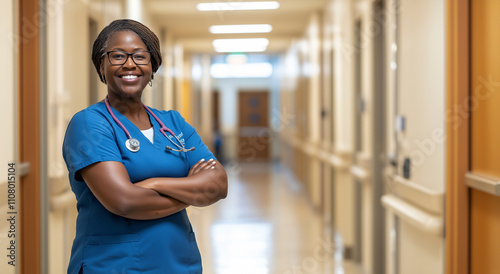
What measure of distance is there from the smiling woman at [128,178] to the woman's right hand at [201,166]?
2 cm

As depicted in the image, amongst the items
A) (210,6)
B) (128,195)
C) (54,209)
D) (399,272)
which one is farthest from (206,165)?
(210,6)

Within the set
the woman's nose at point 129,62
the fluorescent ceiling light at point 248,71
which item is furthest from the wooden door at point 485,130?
the fluorescent ceiling light at point 248,71

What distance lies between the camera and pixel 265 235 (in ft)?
18.6

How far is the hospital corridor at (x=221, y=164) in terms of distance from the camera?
1479 millimetres

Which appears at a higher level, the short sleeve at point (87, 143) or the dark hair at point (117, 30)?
the dark hair at point (117, 30)

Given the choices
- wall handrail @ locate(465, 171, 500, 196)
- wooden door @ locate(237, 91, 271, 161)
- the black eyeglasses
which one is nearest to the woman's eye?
the black eyeglasses

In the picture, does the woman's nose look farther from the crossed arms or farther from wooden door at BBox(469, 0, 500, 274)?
wooden door at BBox(469, 0, 500, 274)

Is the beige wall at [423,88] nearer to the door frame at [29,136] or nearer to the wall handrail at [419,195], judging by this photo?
the wall handrail at [419,195]

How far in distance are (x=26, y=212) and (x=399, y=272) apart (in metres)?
2.22

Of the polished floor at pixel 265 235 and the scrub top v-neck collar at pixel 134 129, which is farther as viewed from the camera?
the polished floor at pixel 265 235

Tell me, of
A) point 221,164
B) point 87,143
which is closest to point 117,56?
point 87,143

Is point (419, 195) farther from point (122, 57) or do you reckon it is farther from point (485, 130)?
point (122, 57)

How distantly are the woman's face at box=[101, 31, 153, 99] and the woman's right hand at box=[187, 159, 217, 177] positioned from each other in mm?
276

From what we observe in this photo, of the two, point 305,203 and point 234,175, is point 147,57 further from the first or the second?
point 234,175
